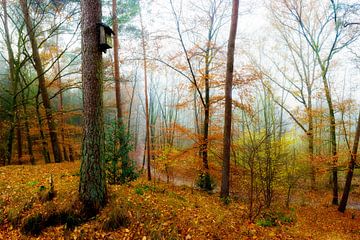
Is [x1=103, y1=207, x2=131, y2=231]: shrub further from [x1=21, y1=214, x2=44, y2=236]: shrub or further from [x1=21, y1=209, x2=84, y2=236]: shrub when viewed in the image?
[x1=21, y1=214, x2=44, y2=236]: shrub

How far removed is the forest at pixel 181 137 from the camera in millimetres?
3764

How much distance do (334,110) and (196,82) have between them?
7338 millimetres

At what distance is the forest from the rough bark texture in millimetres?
19

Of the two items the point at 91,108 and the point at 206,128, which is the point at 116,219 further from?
the point at 206,128

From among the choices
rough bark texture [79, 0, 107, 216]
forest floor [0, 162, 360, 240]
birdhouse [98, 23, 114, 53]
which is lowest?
forest floor [0, 162, 360, 240]

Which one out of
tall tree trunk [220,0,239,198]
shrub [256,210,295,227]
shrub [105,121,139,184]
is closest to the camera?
shrub [256,210,295,227]

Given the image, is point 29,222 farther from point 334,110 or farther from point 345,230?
point 334,110

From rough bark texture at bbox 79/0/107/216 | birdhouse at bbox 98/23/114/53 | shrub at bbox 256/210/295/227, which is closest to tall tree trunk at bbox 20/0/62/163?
rough bark texture at bbox 79/0/107/216

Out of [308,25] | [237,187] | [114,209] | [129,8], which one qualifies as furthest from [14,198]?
[308,25]

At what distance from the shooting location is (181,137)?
34.8ft

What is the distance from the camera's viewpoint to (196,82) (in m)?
9.71

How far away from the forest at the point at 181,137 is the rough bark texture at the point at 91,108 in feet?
0.06

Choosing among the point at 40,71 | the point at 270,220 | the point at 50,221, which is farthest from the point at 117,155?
the point at 40,71

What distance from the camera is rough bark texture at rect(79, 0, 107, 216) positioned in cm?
372
